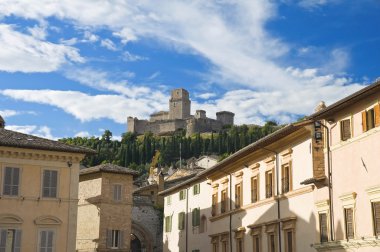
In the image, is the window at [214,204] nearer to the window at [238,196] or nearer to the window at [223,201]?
the window at [223,201]

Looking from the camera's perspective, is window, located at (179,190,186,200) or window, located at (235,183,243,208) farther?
window, located at (179,190,186,200)

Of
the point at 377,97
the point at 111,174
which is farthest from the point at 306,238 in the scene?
the point at 111,174

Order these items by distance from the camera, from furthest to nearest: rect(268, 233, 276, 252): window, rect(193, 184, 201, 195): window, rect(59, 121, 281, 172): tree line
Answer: rect(59, 121, 281, 172): tree line < rect(193, 184, 201, 195): window < rect(268, 233, 276, 252): window

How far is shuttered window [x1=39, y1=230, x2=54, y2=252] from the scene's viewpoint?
32.5 meters

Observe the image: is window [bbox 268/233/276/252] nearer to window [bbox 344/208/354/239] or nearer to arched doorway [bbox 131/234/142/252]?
window [bbox 344/208/354/239]

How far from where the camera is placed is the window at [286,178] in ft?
99.6

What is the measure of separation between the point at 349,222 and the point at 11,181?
1880 cm

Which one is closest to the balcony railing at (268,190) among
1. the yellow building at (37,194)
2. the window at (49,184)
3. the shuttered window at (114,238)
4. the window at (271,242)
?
the window at (271,242)

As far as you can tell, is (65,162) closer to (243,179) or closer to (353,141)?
(243,179)

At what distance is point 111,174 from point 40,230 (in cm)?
1418

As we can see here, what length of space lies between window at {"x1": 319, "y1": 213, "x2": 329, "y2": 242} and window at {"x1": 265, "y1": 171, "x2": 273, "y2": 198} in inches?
261

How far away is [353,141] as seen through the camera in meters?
23.6

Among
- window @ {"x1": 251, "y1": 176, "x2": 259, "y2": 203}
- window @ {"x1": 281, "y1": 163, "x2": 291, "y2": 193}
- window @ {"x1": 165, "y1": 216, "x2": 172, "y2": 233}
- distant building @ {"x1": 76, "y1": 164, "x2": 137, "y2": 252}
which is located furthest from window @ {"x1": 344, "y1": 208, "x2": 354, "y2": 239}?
window @ {"x1": 165, "y1": 216, "x2": 172, "y2": 233}

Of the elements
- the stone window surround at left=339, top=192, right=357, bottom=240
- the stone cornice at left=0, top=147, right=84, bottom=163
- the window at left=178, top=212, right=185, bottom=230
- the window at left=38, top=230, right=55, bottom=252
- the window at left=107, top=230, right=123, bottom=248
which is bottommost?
the window at left=38, top=230, right=55, bottom=252
